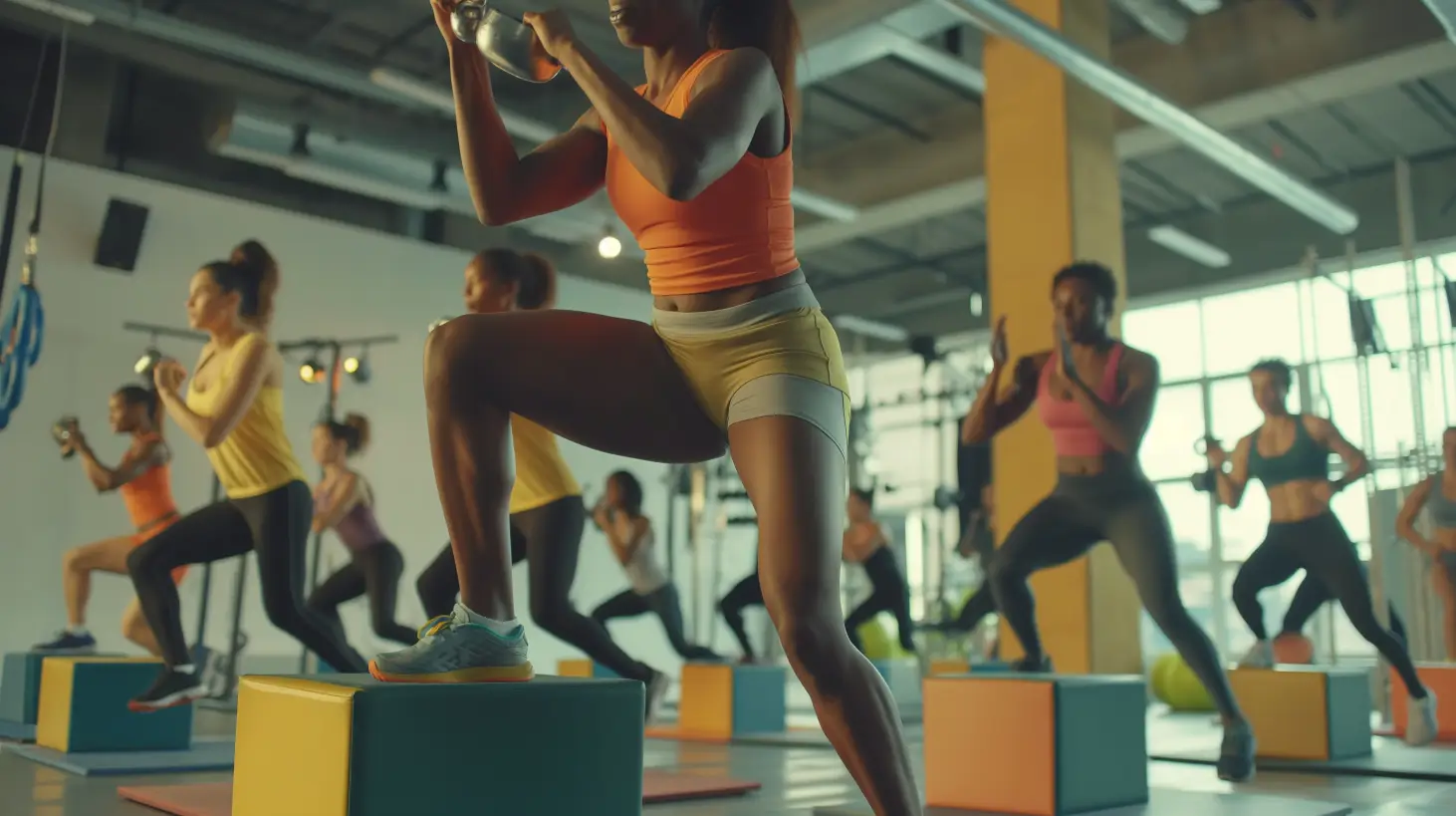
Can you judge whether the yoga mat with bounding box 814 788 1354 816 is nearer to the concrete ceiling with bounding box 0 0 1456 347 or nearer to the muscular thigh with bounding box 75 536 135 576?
the muscular thigh with bounding box 75 536 135 576

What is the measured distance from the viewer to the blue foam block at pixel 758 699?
5.84 metres

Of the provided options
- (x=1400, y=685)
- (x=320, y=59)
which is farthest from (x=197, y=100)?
(x=1400, y=685)

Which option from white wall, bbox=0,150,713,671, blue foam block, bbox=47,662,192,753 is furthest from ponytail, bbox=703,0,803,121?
white wall, bbox=0,150,713,671

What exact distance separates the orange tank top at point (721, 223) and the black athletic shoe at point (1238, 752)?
2.63 metres

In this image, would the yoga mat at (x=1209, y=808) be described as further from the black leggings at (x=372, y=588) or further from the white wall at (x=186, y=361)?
the white wall at (x=186, y=361)

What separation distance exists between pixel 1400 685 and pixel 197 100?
898cm

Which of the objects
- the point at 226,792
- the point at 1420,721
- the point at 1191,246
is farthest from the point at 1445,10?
the point at 226,792

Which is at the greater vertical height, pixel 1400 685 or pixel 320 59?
pixel 320 59

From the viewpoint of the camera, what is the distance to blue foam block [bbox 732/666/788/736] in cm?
584

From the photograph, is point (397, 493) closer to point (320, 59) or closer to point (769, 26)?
point (320, 59)

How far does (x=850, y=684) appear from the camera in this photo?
1543 millimetres

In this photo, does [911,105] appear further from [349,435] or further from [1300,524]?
[1300,524]

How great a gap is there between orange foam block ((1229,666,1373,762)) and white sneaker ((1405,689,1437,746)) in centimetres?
39

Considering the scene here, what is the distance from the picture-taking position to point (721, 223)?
1.71m
